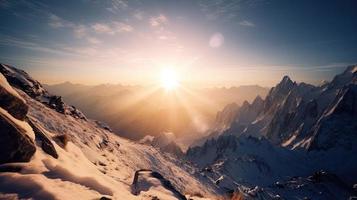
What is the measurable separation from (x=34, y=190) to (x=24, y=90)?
1305 inches

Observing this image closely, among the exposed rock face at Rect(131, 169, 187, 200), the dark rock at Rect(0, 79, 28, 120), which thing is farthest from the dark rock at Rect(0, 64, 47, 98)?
the exposed rock face at Rect(131, 169, 187, 200)

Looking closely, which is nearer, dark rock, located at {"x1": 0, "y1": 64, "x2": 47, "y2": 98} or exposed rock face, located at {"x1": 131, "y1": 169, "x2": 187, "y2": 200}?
exposed rock face, located at {"x1": 131, "y1": 169, "x2": 187, "y2": 200}

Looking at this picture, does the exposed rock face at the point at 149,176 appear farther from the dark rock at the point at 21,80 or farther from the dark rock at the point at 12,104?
the dark rock at the point at 21,80

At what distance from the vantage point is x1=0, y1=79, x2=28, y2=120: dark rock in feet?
38.7

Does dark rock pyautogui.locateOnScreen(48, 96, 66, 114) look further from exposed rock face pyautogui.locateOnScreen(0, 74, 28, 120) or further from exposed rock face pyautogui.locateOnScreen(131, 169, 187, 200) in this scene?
exposed rock face pyautogui.locateOnScreen(0, 74, 28, 120)

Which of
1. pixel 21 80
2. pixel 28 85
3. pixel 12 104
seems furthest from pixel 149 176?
pixel 28 85

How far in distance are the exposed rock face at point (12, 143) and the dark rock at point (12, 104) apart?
1465 mm

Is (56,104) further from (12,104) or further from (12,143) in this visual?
(12,143)

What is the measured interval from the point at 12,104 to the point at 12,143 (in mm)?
2617

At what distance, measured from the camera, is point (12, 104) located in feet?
39.7

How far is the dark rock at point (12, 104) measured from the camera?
1178 centimetres

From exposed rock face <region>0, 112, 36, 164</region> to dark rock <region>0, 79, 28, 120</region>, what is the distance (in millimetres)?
1465

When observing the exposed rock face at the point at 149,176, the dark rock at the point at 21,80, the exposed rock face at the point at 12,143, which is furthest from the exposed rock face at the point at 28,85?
the exposed rock face at the point at 12,143

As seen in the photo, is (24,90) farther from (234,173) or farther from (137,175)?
(234,173)
